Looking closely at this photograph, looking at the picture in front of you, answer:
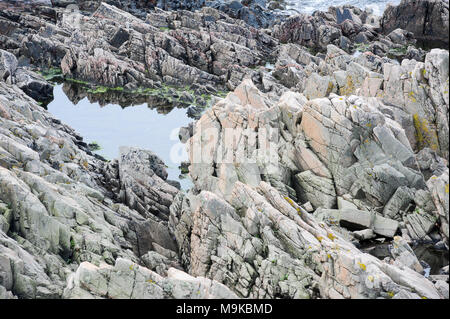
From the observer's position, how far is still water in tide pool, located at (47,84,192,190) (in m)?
47.5

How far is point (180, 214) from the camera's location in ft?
98.4

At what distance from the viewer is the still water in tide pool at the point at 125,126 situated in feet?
156

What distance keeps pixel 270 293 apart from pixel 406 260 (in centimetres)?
756

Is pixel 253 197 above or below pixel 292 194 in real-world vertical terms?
above

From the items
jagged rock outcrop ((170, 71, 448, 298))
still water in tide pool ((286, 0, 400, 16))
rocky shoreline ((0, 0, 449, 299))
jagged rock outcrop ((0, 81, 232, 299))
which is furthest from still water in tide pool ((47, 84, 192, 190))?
still water in tide pool ((286, 0, 400, 16))

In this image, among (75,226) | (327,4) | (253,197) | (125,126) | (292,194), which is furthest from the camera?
(327,4)

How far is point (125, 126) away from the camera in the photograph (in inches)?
2190

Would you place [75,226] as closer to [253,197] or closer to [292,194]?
[253,197]

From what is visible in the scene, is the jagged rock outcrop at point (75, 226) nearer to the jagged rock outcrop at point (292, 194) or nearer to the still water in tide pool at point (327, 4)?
the jagged rock outcrop at point (292, 194)

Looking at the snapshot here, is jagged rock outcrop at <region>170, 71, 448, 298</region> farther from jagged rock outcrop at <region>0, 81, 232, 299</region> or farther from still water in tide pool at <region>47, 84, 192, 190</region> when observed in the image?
still water in tide pool at <region>47, 84, 192, 190</region>

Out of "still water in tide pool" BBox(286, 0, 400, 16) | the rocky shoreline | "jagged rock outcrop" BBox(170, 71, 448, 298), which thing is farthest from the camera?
"still water in tide pool" BBox(286, 0, 400, 16)

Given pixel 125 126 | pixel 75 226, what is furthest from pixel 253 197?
pixel 125 126
